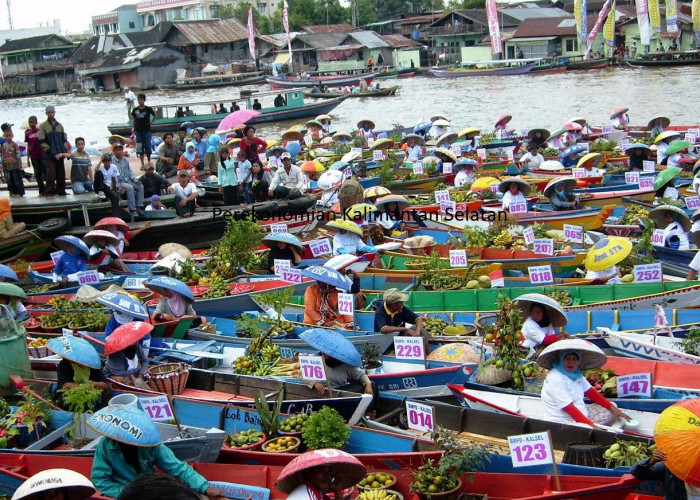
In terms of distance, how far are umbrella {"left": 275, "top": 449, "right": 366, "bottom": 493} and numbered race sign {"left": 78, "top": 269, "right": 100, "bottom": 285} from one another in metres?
6.21

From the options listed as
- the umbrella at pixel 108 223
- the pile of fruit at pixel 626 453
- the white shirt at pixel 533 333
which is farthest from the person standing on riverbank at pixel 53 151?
the pile of fruit at pixel 626 453

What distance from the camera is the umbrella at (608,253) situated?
8312 mm

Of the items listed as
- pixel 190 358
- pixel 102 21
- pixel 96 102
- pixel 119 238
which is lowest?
pixel 190 358

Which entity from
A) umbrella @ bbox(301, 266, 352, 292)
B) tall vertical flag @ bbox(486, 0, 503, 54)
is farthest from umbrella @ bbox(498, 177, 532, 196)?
tall vertical flag @ bbox(486, 0, 503, 54)

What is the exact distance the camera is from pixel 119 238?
35.9ft

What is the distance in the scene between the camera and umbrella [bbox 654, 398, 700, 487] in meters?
4.12

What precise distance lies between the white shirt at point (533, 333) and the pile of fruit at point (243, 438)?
2.31m

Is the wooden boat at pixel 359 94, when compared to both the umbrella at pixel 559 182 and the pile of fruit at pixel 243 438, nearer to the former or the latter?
the umbrella at pixel 559 182

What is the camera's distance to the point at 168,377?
7.02m

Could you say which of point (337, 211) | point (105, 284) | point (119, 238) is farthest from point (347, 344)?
point (337, 211)

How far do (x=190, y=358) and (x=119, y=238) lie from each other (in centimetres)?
381

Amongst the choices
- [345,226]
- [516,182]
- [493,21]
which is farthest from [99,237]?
[493,21]

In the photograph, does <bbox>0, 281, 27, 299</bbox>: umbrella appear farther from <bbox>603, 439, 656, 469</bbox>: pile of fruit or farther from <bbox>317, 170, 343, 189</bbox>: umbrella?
<bbox>317, 170, 343, 189</bbox>: umbrella

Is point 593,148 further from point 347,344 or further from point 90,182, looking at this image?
point 347,344
